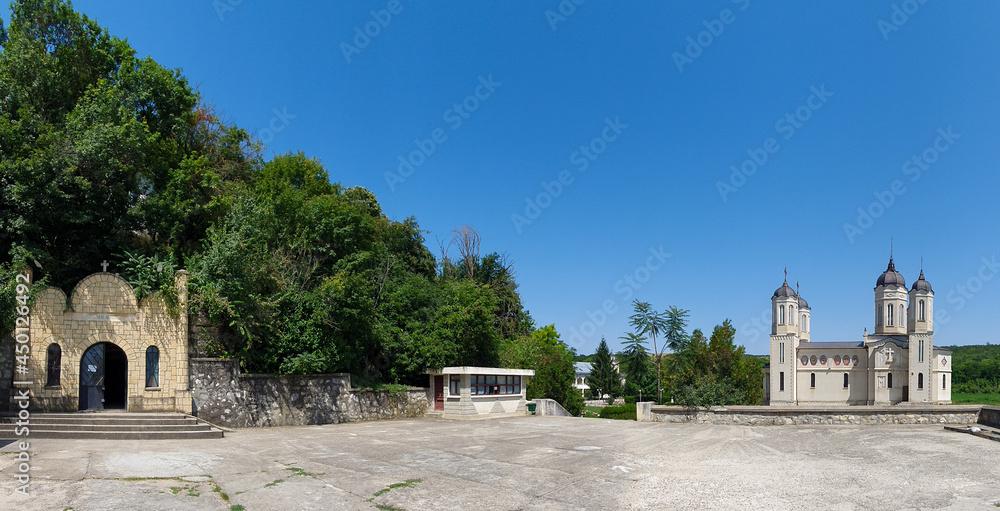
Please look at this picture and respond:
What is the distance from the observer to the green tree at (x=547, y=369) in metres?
34.9

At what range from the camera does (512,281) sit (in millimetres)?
44844

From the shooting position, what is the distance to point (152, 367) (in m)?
18.1

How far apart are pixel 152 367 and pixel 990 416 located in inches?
1017

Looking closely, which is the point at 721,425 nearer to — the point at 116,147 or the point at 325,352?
the point at 325,352

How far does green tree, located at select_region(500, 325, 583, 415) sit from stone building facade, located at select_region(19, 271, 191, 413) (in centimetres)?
1827

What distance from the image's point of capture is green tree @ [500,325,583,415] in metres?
34.9

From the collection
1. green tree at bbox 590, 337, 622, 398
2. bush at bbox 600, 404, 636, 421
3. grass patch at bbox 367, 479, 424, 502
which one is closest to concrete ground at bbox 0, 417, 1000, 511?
grass patch at bbox 367, 479, 424, 502

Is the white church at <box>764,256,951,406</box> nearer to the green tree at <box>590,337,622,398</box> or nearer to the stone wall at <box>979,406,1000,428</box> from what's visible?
the green tree at <box>590,337,622,398</box>

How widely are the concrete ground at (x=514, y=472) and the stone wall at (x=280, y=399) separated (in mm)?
1821

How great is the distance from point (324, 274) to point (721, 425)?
1610cm

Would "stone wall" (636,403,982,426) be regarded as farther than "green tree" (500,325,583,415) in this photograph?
No

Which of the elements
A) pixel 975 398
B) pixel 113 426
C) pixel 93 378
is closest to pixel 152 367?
pixel 93 378

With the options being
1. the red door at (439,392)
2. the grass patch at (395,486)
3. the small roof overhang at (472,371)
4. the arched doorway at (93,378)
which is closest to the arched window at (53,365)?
the arched doorway at (93,378)

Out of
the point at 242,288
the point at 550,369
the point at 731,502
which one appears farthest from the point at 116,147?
the point at 550,369
